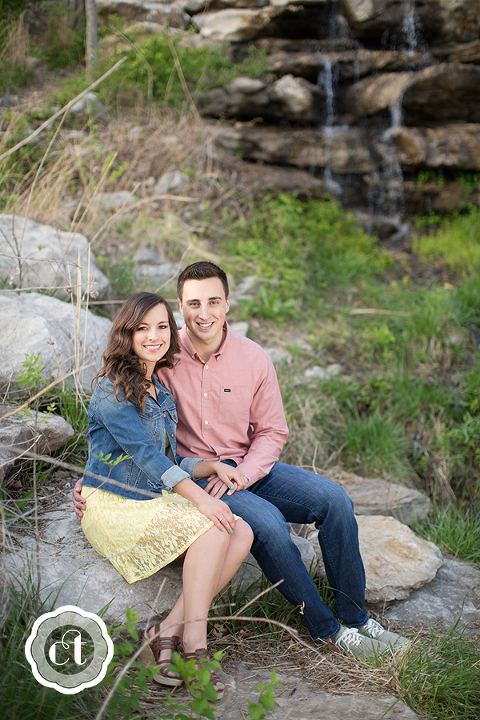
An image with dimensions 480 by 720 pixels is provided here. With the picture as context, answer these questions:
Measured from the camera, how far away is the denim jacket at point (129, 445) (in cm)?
183

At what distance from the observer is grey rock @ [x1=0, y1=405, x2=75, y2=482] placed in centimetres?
206

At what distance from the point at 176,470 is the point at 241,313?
2641 mm

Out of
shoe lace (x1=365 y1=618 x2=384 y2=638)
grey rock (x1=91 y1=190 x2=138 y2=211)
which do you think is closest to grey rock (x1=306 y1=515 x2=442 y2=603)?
shoe lace (x1=365 y1=618 x2=384 y2=638)

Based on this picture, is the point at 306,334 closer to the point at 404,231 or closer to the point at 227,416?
the point at 227,416

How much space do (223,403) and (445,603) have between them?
1.48 m

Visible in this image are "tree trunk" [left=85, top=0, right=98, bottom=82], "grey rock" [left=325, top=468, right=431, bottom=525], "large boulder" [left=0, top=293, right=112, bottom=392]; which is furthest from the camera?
"tree trunk" [left=85, top=0, right=98, bottom=82]

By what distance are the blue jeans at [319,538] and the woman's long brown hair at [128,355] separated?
463 mm

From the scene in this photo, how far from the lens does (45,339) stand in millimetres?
2537

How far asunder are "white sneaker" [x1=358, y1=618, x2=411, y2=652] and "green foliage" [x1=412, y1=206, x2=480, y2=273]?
4.40 meters

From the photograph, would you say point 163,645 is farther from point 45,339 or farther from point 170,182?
point 170,182

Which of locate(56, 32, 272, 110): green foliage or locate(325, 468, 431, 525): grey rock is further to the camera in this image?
locate(56, 32, 272, 110): green foliage

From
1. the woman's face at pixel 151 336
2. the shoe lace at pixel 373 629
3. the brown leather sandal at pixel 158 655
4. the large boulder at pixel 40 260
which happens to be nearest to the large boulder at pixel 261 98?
the large boulder at pixel 40 260

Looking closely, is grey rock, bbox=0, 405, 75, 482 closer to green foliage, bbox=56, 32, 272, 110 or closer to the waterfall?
green foliage, bbox=56, 32, 272, 110

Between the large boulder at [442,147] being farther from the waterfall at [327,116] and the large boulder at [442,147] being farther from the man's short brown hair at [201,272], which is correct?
the man's short brown hair at [201,272]
